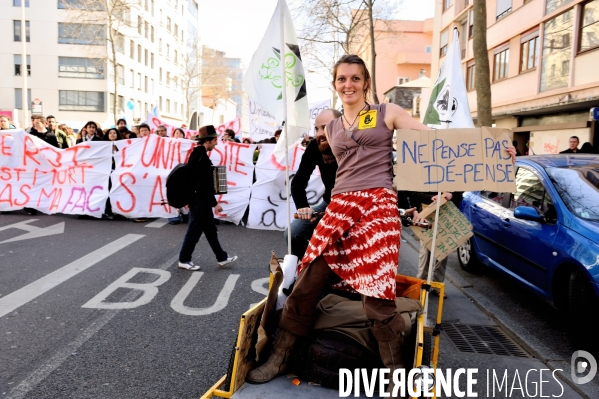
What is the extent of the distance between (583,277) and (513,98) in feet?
71.2

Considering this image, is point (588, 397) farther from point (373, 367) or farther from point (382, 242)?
point (382, 242)

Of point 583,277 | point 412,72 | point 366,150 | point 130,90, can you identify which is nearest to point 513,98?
point 583,277

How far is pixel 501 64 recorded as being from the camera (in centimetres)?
2622

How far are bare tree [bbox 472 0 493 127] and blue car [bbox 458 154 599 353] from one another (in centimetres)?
552

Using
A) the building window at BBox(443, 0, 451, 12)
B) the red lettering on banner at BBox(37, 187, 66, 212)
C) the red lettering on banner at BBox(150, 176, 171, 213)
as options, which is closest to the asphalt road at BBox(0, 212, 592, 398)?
the red lettering on banner at BBox(150, 176, 171, 213)

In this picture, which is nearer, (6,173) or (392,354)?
(392,354)

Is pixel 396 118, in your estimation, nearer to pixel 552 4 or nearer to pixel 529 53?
pixel 552 4

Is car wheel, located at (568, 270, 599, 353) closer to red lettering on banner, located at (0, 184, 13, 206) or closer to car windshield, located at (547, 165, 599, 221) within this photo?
car windshield, located at (547, 165, 599, 221)

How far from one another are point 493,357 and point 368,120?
2393 millimetres

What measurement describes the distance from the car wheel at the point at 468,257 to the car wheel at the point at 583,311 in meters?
2.52

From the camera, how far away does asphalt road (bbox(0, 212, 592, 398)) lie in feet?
11.3

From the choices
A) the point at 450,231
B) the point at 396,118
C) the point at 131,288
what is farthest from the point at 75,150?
the point at 396,118

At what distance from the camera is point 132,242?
8.10 m

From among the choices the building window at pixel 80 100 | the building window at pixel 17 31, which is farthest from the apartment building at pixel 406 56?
the building window at pixel 17 31
